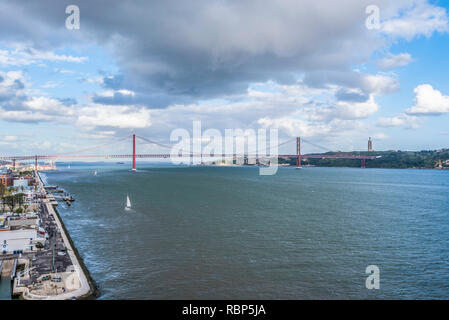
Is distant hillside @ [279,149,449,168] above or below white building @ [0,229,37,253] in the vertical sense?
above

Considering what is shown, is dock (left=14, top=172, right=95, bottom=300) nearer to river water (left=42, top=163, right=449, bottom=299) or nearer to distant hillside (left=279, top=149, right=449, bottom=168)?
river water (left=42, top=163, right=449, bottom=299)

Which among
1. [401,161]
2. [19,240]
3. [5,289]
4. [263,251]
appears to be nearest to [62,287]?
[5,289]

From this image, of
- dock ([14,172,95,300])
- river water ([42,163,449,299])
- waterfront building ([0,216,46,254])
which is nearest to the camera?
dock ([14,172,95,300])

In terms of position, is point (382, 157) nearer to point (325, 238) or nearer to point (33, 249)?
point (325, 238)

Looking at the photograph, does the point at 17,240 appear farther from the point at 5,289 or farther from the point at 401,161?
the point at 401,161

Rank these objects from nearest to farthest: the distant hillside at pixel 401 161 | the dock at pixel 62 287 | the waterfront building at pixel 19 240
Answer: the dock at pixel 62 287, the waterfront building at pixel 19 240, the distant hillside at pixel 401 161

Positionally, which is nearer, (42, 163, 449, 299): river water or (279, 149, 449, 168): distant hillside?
(42, 163, 449, 299): river water

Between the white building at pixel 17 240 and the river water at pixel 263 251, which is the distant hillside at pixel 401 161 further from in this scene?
the white building at pixel 17 240

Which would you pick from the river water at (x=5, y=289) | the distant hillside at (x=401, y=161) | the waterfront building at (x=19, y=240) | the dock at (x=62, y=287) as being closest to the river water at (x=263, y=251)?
the dock at (x=62, y=287)

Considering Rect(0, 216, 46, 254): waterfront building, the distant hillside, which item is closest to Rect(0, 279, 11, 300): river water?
Rect(0, 216, 46, 254): waterfront building

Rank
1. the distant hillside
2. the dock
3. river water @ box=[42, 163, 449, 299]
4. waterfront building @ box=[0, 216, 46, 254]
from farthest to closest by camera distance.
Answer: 1. the distant hillside
2. waterfront building @ box=[0, 216, 46, 254]
3. river water @ box=[42, 163, 449, 299]
4. the dock

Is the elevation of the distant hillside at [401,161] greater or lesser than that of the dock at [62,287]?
greater
